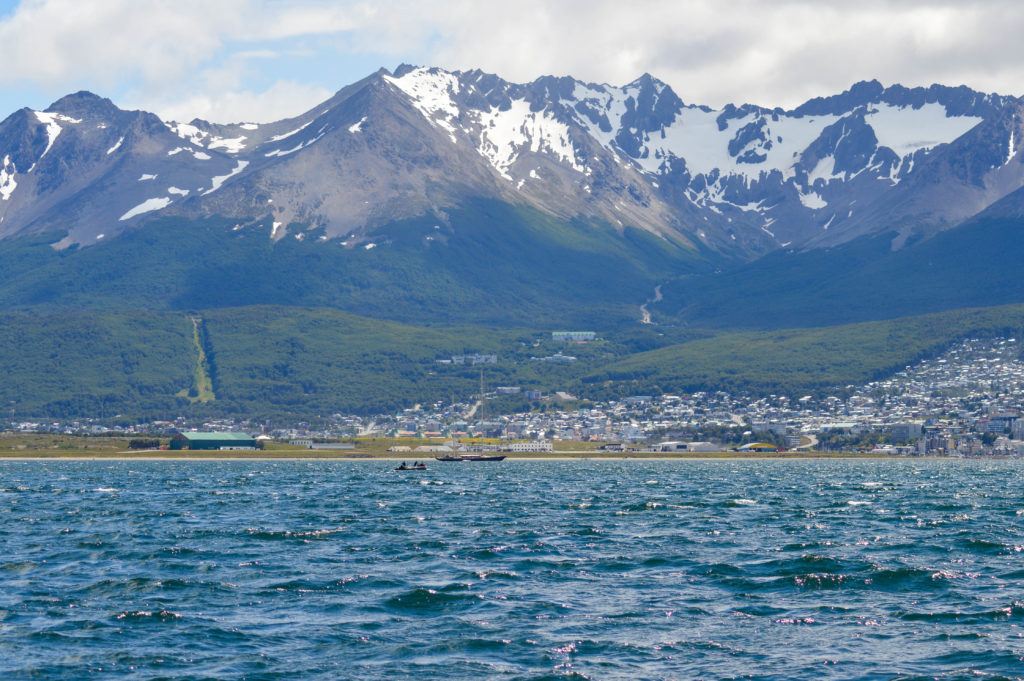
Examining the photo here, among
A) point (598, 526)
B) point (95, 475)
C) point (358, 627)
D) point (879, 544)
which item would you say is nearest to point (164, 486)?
point (95, 475)

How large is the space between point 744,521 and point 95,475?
10187 cm

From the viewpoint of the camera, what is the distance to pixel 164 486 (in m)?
135

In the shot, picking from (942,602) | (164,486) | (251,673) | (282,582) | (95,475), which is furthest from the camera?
(95,475)

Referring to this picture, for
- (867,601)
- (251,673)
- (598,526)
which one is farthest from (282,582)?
(598,526)

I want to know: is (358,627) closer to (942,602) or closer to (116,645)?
(116,645)

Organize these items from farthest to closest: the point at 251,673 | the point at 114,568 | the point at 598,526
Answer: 1. the point at 598,526
2. the point at 114,568
3. the point at 251,673

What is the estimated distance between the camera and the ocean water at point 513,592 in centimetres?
4044

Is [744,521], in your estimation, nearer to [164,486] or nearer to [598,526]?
[598,526]

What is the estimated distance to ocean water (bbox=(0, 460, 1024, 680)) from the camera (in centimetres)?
4044

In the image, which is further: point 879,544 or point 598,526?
point 598,526

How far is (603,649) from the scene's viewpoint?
41969 millimetres

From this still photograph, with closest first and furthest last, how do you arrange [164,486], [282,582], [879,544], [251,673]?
1. [251,673]
2. [282,582]
3. [879,544]
4. [164,486]

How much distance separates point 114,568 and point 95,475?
108231 mm

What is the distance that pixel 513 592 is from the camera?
174 ft
